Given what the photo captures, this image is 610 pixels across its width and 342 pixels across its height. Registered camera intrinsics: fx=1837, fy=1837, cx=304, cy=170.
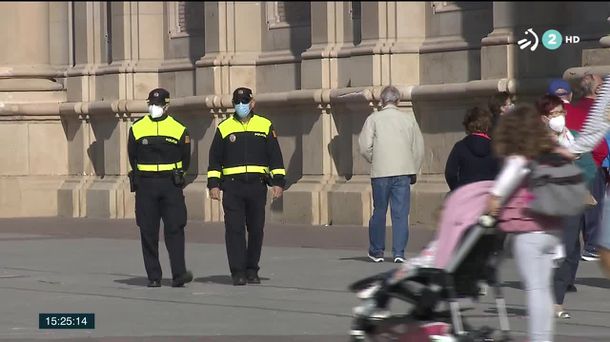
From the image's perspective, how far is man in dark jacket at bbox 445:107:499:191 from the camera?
14375 millimetres

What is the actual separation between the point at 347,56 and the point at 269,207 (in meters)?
2.46

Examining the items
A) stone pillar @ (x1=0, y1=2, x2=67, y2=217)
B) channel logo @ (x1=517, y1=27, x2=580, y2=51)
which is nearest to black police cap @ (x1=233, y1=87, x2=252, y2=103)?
channel logo @ (x1=517, y1=27, x2=580, y2=51)

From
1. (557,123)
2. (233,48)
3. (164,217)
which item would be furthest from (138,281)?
Answer: (233,48)

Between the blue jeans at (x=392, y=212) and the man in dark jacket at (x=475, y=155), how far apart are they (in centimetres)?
223

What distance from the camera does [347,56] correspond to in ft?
76.6

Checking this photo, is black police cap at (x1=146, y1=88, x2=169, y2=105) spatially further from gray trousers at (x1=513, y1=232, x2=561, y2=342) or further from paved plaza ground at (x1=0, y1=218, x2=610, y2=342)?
gray trousers at (x1=513, y1=232, x2=561, y2=342)

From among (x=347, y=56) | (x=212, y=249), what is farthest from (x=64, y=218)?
(x=212, y=249)

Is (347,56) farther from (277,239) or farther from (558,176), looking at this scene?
(558,176)

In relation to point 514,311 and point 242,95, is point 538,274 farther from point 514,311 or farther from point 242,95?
point 242,95

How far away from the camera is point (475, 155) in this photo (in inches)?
571
